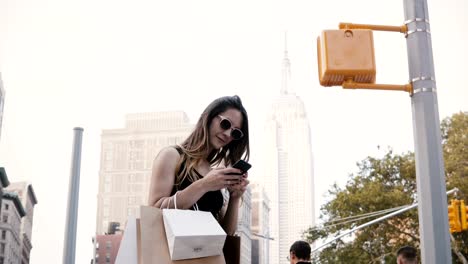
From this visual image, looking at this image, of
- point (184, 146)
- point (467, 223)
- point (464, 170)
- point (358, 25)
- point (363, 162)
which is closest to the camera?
point (184, 146)

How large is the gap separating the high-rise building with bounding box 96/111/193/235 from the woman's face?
13190cm

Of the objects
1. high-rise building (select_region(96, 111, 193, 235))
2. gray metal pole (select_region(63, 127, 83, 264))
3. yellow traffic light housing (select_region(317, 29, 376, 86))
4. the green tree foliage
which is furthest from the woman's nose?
high-rise building (select_region(96, 111, 193, 235))

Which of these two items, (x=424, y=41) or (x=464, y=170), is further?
(x=464, y=170)

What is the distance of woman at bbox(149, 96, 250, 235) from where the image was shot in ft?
8.28

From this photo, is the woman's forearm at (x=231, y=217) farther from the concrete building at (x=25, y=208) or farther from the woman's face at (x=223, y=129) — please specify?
A: the concrete building at (x=25, y=208)

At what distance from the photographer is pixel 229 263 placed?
8.34 feet

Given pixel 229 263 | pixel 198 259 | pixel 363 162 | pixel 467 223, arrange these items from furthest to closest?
pixel 363 162, pixel 467 223, pixel 229 263, pixel 198 259

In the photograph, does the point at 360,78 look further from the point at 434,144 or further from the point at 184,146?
the point at 184,146

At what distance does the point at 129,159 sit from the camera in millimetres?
140625

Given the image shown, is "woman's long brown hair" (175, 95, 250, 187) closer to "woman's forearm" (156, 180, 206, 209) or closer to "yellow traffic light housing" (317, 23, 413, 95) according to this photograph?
"woman's forearm" (156, 180, 206, 209)

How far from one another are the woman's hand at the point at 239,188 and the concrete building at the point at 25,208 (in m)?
148

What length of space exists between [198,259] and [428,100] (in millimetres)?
2551

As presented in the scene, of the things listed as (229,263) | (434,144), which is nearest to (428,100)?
(434,144)

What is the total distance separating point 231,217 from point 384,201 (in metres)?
26.5
